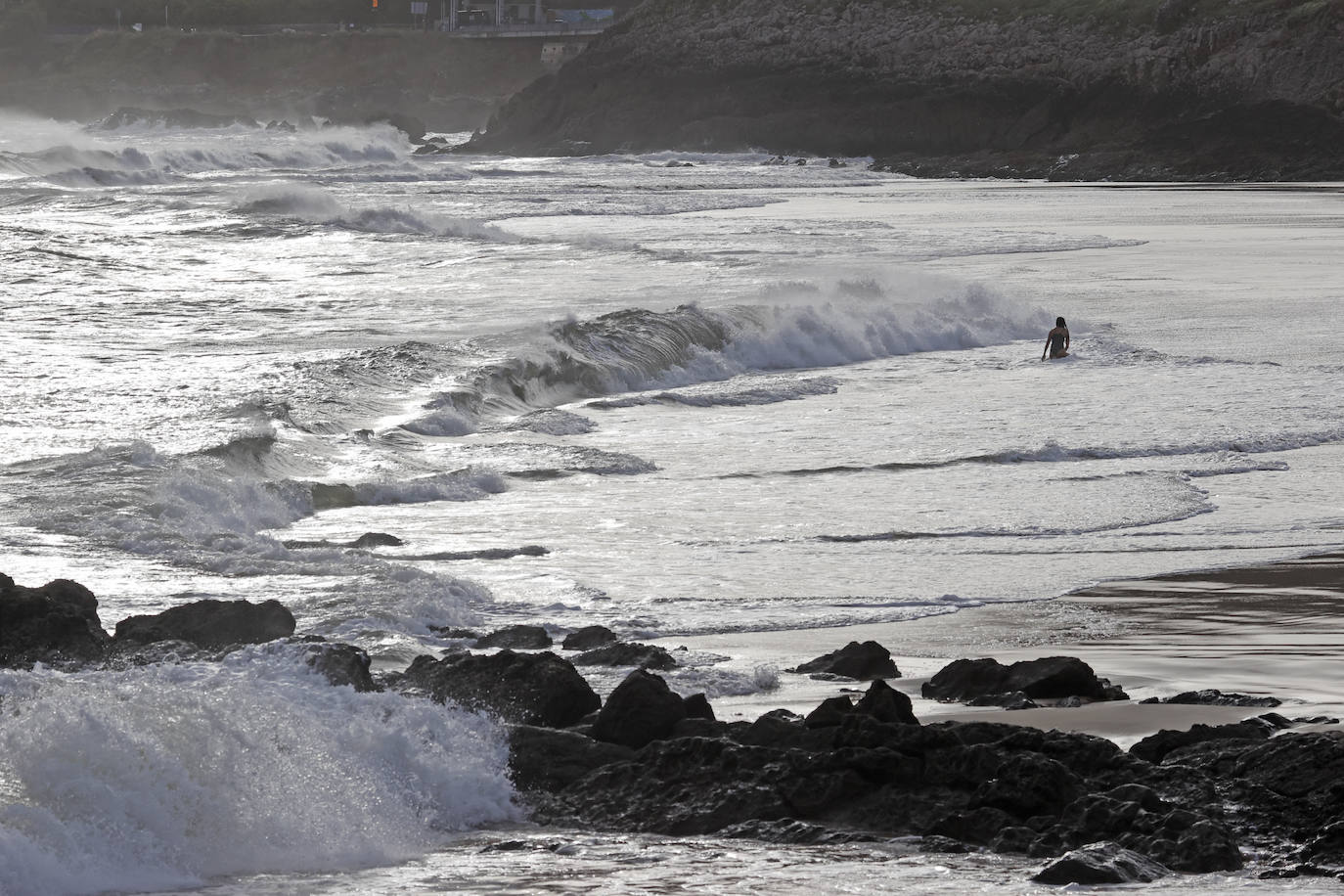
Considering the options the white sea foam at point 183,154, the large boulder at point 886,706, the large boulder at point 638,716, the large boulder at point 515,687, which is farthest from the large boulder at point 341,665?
the white sea foam at point 183,154

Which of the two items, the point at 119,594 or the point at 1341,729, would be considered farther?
the point at 119,594

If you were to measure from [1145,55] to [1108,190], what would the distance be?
1652 cm

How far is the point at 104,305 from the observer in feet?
68.8

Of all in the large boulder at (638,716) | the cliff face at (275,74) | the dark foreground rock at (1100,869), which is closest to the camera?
the dark foreground rock at (1100,869)

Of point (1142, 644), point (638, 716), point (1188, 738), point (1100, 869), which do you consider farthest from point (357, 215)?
point (1100, 869)

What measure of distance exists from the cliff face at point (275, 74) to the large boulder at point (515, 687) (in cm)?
10830

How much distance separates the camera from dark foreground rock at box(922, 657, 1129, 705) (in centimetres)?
684

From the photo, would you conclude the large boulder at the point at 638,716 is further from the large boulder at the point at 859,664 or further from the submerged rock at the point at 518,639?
the submerged rock at the point at 518,639

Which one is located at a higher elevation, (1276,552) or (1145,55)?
(1145,55)

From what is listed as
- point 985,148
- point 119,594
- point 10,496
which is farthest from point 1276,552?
point 985,148

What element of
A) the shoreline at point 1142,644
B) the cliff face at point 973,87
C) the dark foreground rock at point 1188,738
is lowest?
the shoreline at point 1142,644

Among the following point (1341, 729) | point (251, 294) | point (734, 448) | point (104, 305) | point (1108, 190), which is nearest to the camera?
point (1341, 729)

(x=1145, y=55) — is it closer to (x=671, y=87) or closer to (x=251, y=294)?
(x=671, y=87)

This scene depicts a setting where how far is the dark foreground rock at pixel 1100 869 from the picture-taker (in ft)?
16.1
